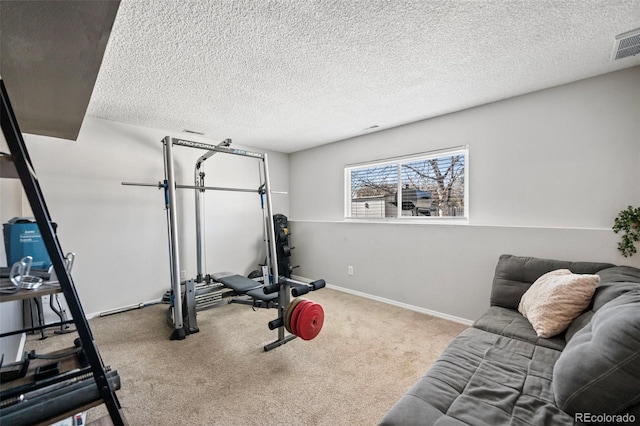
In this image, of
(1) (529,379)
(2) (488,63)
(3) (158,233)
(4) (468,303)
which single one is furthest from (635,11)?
(3) (158,233)

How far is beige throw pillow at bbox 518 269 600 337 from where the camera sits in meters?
1.53

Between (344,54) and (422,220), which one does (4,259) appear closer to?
(344,54)

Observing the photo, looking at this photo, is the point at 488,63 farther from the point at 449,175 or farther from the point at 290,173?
the point at 290,173

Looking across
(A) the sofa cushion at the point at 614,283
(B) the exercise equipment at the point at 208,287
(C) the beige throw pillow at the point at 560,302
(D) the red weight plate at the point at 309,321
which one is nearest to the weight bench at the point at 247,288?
(B) the exercise equipment at the point at 208,287

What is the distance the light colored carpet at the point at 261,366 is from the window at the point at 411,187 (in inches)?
51.5

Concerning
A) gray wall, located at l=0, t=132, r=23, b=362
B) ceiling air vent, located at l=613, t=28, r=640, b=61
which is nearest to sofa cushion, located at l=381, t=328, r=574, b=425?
ceiling air vent, located at l=613, t=28, r=640, b=61

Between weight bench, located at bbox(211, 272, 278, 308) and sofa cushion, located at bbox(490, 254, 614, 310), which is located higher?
sofa cushion, located at bbox(490, 254, 614, 310)

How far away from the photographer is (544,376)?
123 centimetres

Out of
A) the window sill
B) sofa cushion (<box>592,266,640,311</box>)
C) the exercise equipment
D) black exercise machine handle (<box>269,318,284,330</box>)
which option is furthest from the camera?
the window sill

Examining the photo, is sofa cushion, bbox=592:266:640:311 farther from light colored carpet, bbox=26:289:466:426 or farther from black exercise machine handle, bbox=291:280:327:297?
black exercise machine handle, bbox=291:280:327:297

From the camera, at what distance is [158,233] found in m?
3.50

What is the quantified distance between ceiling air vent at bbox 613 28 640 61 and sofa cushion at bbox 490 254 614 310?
4.94 ft

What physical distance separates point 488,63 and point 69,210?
14.3 feet

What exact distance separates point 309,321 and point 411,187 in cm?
225
